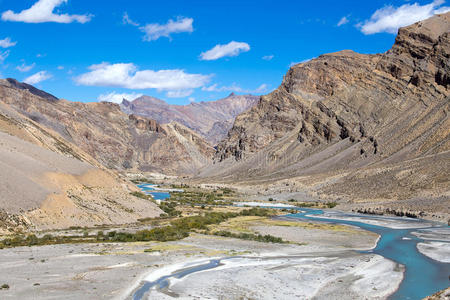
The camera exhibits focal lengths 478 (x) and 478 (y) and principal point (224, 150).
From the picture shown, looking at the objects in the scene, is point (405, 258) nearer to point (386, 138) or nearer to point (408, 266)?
point (408, 266)

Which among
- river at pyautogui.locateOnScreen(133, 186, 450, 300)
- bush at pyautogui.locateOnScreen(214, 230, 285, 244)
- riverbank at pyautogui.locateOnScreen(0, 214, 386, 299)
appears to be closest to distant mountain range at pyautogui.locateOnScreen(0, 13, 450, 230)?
river at pyautogui.locateOnScreen(133, 186, 450, 300)

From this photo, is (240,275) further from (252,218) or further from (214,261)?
(252,218)

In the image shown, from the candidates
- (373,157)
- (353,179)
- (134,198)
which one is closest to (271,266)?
(134,198)

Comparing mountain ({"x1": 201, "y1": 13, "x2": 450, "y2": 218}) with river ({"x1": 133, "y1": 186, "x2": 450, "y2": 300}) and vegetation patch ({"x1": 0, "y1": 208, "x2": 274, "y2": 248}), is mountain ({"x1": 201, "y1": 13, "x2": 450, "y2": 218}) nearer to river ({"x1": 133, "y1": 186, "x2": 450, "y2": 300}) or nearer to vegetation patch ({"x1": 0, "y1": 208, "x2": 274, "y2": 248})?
river ({"x1": 133, "y1": 186, "x2": 450, "y2": 300})

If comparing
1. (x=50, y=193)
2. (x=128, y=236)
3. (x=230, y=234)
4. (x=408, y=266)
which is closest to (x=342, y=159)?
(x=230, y=234)

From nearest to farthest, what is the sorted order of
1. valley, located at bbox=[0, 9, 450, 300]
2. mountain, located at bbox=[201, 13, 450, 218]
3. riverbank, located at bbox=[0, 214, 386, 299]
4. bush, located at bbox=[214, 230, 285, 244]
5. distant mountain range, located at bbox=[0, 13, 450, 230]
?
riverbank, located at bbox=[0, 214, 386, 299], valley, located at bbox=[0, 9, 450, 300], bush, located at bbox=[214, 230, 285, 244], distant mountain range, located at bbox=[0, 13, 450, 230], mountain, located at bbox=[201, 13, 450, 218]

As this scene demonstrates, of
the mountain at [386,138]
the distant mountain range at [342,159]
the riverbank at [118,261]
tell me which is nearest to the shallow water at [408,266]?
the riverbank at [118,261]

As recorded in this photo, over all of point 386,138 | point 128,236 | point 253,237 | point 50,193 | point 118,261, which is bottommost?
point 253,237

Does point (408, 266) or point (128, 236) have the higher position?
point (128, 236)
